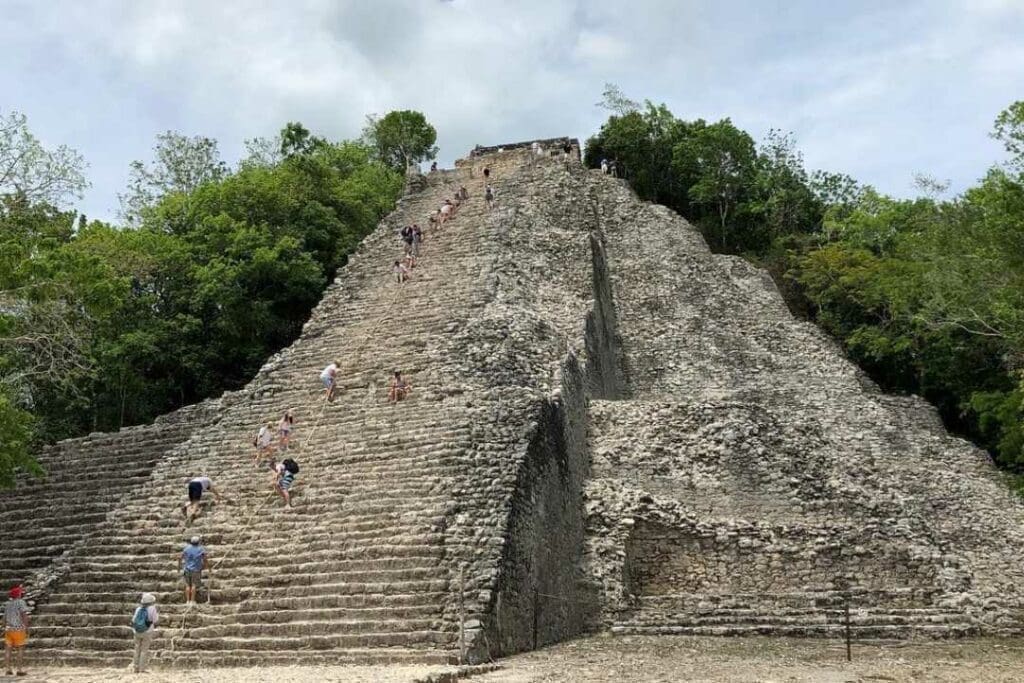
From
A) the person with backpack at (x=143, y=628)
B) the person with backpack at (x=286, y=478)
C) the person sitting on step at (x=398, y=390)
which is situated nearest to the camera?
the person with backpack at (x=143, y=628)

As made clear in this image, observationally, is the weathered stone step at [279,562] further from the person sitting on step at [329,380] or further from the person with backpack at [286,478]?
the person sitting on step at [329,380]

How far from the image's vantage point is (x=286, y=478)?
1066 centimetres

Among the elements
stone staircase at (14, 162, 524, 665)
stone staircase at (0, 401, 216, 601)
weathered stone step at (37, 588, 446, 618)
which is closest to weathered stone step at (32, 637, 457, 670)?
stone staircase at (14, 162, 524, 665)

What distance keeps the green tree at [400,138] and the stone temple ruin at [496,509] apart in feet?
70.7

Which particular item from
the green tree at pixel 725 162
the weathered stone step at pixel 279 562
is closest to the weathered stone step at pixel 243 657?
the weathered stone step at pixel 279 562

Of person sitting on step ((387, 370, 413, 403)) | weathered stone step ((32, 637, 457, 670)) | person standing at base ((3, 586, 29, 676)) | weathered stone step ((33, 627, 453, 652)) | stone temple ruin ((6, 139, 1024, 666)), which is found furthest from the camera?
person sitting on step ((387, 370, 413, 403))

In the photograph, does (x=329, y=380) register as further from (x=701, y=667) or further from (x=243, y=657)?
(x=701, y=667)

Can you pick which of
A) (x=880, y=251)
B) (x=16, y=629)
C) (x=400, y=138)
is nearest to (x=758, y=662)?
(x=16, y=629)

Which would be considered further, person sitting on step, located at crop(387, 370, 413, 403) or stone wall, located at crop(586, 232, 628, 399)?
stone wall, located at crop(586, 232, 628, 399)

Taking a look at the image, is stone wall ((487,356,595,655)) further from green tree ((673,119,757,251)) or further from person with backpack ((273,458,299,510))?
green tree ((673,119,757,251))

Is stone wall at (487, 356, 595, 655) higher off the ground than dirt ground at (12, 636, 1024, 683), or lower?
higher

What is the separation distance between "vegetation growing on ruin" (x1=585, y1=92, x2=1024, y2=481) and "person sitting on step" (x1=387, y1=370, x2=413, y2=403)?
7940 millimetres

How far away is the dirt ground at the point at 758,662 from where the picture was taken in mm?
7129

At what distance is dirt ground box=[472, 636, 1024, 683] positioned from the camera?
7.13 metres
